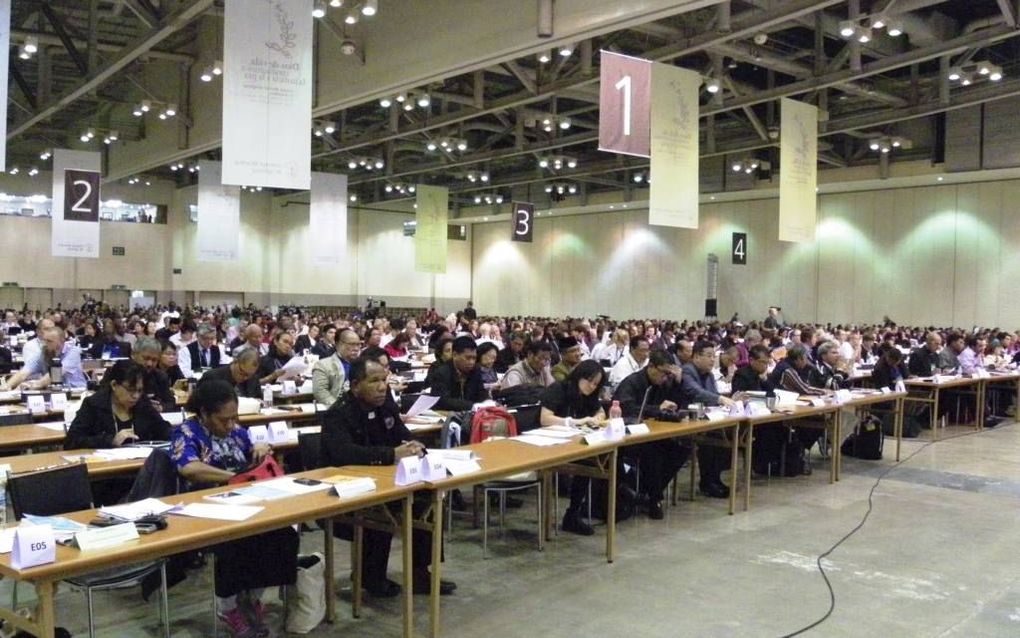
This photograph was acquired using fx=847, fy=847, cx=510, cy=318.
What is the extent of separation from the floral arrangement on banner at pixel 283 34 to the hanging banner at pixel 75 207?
376 inches

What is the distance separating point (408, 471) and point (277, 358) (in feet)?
17.4

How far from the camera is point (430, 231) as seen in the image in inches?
771

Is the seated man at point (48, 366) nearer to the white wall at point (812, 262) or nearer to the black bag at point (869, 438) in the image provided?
the black bag at point (869, 438)

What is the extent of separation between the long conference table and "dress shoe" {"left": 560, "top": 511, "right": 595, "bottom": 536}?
0.18 m

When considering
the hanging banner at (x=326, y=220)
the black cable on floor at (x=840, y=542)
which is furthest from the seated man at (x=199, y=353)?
the black cable on floor at (x=840, y=542)

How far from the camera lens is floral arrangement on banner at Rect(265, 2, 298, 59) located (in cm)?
790

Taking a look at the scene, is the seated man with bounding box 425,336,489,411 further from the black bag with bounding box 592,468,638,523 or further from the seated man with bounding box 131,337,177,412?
the seated man with bounding box 131,337,177,412

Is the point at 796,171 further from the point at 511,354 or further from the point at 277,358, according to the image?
the point at 277,358

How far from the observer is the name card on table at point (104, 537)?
2.97 metres

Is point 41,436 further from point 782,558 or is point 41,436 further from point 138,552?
point 782,558

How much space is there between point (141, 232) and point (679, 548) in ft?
92.2

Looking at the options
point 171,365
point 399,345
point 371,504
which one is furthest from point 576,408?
point 399,345

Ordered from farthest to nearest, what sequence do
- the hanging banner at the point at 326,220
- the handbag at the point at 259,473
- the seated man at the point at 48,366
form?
1. the hanging banner at the point at 326,220
2. the seated man at the point at 48,366
3. the handbag at the point at 259,473

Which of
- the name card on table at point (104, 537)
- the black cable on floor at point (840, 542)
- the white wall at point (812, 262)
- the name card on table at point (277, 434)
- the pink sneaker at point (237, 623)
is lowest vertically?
the black cable on floor at point (840, 542)
